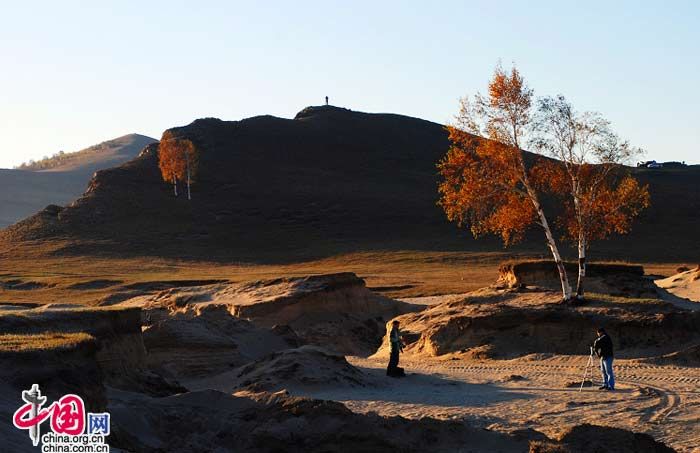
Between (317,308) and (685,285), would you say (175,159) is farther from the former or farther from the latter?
(317,308)

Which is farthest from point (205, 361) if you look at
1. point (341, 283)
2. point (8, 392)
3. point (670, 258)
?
point (670, 258)

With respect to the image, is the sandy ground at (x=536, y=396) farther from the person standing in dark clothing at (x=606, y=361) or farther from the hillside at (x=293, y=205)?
the hillside at (x=293, y=205)

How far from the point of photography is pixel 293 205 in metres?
115

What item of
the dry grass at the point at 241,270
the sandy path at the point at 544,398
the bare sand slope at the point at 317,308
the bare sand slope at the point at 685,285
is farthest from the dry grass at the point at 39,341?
the dry grass at the point at 241,270

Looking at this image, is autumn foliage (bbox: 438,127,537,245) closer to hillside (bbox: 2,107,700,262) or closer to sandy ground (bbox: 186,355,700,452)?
sandy ground (bbox: 186,355,700,452)

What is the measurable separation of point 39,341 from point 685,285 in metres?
38.9

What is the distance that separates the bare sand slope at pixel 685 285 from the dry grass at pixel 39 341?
111 ft

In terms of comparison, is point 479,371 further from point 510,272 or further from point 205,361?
point 510,272

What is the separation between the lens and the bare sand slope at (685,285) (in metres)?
46.8

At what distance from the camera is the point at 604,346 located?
2188 cm

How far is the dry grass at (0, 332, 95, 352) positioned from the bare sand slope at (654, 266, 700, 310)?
1326 inches

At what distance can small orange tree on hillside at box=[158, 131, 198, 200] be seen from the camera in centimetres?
11175

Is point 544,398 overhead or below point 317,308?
below

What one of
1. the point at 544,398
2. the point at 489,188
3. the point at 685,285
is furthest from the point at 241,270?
the point at 544,398
